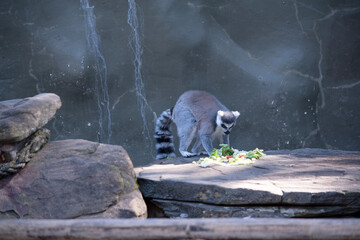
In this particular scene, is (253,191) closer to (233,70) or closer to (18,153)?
(18,153)

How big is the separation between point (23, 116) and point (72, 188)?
0.88 m

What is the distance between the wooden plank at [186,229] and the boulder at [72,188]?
125 cm

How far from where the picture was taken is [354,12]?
8.07 meters

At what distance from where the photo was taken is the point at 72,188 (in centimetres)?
400

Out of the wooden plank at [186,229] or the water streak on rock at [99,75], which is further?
the water streak on rock at [99,75]

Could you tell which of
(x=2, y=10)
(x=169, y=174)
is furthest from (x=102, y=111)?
(x=169, y=174)

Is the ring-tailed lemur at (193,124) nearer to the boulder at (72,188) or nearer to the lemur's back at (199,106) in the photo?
the lemur's back at (199,106)

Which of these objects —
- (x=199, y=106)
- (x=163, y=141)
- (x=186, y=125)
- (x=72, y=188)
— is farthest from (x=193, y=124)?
(x=72, y=188)

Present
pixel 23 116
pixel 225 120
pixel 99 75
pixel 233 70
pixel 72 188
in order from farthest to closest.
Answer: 1. pixel 233 70
2. pixel 99 75
3. pixel 225 120
4. pixel 23 116
5. pixel 72 188

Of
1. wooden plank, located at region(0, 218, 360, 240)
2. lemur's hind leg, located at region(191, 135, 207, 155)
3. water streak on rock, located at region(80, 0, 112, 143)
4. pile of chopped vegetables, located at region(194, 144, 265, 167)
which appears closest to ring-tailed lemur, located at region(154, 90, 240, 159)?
lemur's hind leg, located at region(191, 135, 207, 155)

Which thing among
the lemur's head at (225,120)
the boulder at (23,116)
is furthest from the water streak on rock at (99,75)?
the boulder at (23,116)

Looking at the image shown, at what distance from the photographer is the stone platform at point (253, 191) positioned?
4008 mm

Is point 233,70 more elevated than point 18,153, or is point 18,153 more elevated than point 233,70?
point 233,70

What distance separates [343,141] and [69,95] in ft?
17.8
